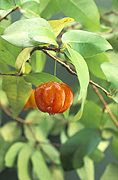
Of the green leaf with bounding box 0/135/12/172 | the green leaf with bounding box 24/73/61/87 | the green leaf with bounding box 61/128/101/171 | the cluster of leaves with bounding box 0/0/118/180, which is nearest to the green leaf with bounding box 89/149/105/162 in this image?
the cluster of leaves with bounding box 0/0/118/180

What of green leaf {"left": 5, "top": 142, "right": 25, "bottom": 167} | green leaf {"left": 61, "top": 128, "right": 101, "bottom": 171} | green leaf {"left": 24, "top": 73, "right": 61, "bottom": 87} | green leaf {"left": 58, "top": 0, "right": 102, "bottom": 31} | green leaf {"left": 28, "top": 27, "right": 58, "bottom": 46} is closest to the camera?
green leaf {"left": 28, "top": 27, "right": 58, "bottom": 46}

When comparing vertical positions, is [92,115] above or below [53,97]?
below

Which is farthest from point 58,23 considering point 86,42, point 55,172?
point 55,172

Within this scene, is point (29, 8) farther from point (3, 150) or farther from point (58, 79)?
point (3, 150)

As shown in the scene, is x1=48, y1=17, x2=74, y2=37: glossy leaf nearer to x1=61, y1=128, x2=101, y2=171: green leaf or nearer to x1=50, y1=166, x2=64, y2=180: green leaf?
x1=61, y1=128, x2=101, y2=171: green leaf

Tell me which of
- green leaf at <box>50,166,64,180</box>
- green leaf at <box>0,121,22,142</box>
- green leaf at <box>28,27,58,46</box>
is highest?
green leaf at <box>28,27,58,46</box>

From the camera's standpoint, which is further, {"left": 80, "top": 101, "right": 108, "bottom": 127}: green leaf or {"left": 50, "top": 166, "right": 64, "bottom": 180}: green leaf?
{"left": 50, "top": 166, "right": 64, "bottom": 180}: green leaf

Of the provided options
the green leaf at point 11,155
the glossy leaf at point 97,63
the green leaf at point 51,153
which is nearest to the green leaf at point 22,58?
the glossy leaf at point 97,63
